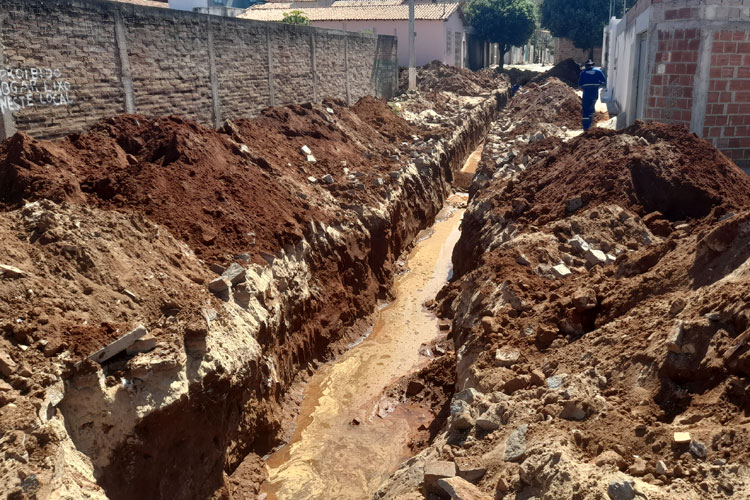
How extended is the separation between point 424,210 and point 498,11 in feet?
91.6

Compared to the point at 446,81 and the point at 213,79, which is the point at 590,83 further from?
the point at 446,81

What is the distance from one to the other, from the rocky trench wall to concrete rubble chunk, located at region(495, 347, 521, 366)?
2759mm

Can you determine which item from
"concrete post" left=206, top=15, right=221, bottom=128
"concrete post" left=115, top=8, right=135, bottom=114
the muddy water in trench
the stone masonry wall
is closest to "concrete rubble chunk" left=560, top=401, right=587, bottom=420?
the muddy water in trench

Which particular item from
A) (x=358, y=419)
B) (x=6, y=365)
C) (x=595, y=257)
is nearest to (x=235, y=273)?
(x=358, y=419)

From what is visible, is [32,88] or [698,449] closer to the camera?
[698,449]

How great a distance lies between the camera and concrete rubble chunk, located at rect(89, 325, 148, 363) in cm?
558

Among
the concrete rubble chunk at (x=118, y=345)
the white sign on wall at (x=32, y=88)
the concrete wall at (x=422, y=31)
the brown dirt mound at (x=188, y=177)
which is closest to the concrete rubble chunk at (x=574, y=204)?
the brown dirt mound at (x=188, y=177)

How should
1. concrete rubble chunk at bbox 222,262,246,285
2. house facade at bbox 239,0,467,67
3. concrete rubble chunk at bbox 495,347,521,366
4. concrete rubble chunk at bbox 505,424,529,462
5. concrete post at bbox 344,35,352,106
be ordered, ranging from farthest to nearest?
house facade at bbox 239,0,467,67, concrete post at bbox 344,35,352,106, concrete rubble chunk at bbox 222,262,246,285, concrete rubble chunk at bbox 495,347,521,366, concrete rubble chunk at bbox 505,424,529,462

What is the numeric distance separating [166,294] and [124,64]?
5.67 metres

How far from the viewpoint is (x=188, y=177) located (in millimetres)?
9477

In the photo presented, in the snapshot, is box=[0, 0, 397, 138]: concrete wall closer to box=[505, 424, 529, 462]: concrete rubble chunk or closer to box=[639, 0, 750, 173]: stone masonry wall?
box=[505, 424, 529, 462]: concrete rubble chunk

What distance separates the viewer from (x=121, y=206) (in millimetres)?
8234

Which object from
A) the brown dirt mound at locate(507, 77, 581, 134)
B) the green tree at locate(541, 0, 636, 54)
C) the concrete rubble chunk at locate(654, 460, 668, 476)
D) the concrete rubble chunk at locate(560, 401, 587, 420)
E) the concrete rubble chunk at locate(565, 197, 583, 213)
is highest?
the green tree at locate(541, 0, 636, 54)

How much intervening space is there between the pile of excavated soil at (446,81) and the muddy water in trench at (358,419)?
63.9ft
